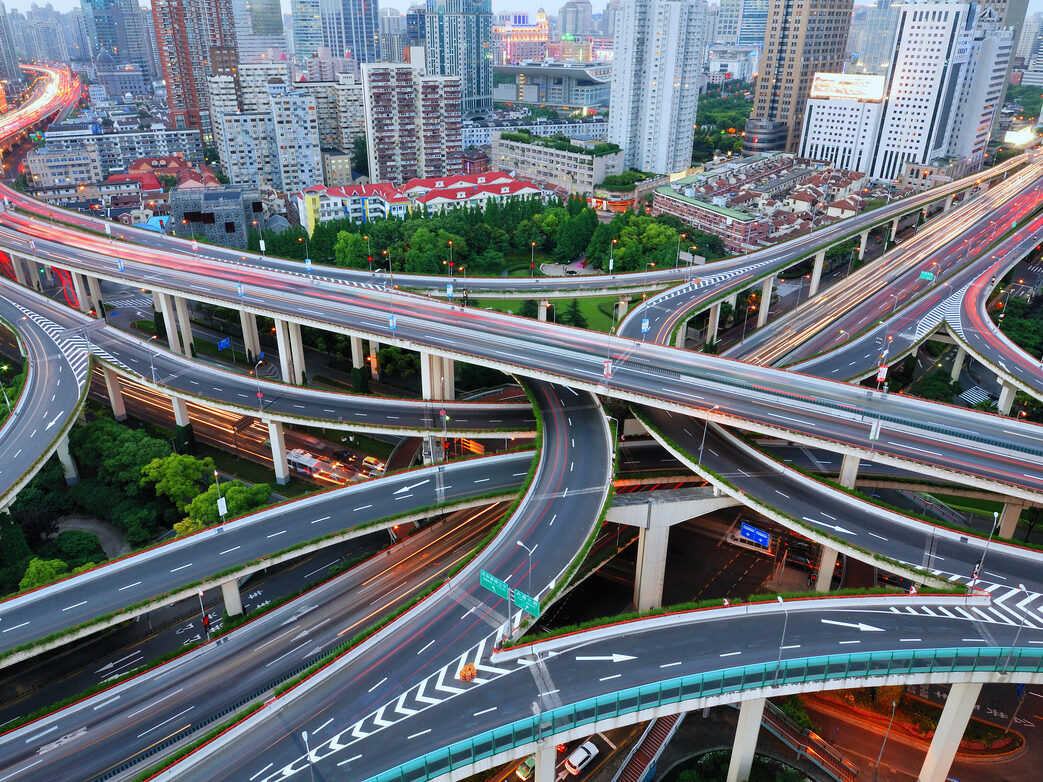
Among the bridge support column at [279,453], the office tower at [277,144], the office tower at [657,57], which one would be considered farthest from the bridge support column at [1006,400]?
the office tower at [277,144]

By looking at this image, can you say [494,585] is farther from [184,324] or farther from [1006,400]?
[184,324]

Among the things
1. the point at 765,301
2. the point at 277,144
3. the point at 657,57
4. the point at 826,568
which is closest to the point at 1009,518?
the point at 826,568

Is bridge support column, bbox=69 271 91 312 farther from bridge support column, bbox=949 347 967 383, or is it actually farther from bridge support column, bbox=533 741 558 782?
bridge support column, bbox=949 347 967 383

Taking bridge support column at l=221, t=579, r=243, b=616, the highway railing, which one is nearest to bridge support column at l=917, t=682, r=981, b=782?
the highway railing

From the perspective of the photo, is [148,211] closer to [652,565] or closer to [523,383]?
[523,383]

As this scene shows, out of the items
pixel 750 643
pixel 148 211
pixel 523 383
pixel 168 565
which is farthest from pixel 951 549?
pixel 148 211
